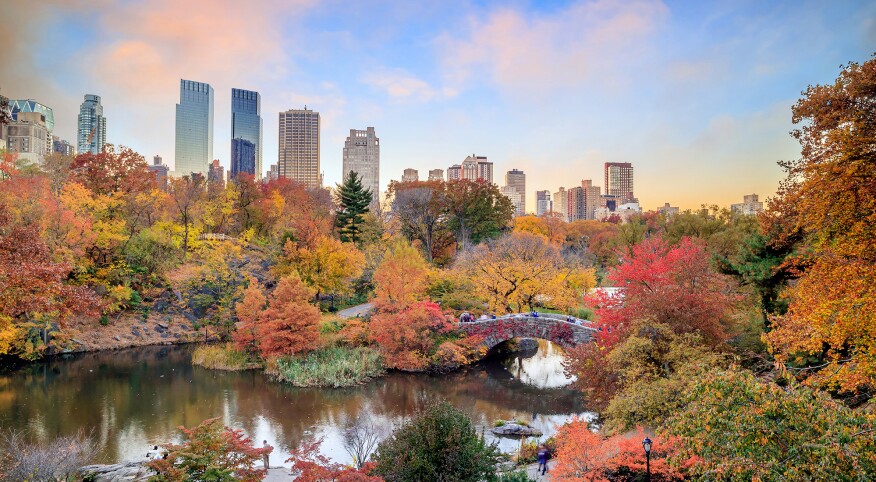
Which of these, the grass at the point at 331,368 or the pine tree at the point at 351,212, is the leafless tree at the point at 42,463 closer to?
the grass at the point at 331,368

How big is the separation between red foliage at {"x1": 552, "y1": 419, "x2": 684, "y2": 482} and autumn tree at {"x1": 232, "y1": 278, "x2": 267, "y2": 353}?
18879 mm

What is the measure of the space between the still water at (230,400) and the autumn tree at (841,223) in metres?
10.0

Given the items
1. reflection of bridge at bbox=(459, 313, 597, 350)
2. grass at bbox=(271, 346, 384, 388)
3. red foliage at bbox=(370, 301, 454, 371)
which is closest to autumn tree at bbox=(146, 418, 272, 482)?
grass at bbox=(271, 346, 384, 388)

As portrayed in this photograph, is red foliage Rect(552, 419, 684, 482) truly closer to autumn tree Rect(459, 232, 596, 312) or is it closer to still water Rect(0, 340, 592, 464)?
still water Rect(0, 340, 592, 464)

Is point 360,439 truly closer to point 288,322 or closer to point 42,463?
point 42,463

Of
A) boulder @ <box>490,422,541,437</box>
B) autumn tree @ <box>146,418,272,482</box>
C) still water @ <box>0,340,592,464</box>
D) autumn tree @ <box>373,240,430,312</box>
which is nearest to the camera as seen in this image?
autumn tree @ <box>146,418,272,482</box>

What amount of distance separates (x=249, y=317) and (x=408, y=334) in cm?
873

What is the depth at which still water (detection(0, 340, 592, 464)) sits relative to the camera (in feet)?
60.8

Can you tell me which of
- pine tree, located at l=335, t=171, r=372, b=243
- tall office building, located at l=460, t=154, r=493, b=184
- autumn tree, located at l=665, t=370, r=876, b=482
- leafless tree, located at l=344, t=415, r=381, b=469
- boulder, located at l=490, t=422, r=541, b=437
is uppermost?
tall office building, located at l=460, t=154, r=493, b=184

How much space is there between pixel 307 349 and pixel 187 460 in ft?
54.0

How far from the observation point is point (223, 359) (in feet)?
90.4

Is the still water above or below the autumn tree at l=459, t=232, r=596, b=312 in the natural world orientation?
below

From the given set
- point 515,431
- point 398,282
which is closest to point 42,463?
point 515,431

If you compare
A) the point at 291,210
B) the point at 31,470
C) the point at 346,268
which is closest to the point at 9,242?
the point at 31,470
